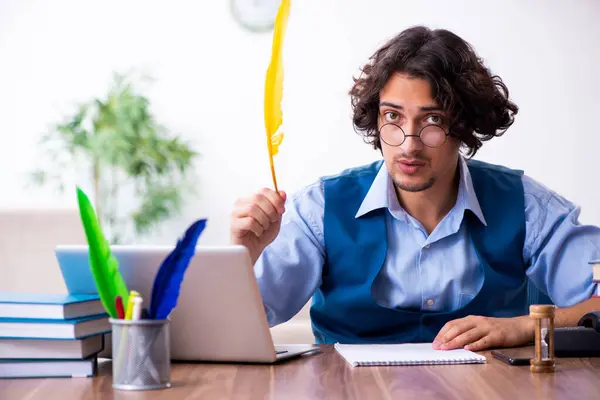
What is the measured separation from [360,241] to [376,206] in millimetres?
92

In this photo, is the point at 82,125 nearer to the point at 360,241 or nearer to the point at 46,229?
the point at 46,229

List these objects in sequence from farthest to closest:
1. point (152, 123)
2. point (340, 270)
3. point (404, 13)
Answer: point (404, 13) < point (152, 123) < point (340, 270)

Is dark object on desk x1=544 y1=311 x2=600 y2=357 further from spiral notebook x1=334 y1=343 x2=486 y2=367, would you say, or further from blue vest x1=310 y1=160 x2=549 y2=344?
blue vest x1=310 y1=160 x2=549 y2=344

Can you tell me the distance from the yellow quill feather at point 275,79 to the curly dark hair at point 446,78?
0.79m

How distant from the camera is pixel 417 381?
1.10 m

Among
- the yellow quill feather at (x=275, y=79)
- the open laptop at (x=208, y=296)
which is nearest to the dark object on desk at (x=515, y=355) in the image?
the open laptop at (x=208, y=296)

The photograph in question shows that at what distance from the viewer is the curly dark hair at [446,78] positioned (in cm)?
192

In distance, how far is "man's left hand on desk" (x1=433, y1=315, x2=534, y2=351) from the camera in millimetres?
1392

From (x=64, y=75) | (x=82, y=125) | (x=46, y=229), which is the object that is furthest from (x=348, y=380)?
(x=64, y=75)

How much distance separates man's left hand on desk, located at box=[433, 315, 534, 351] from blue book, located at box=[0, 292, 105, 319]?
0.61m

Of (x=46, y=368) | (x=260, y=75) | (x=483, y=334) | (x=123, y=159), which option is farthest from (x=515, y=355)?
(x=260, y=75)

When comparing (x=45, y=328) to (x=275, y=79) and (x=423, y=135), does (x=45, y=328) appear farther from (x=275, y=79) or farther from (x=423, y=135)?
(x=423, y=135)

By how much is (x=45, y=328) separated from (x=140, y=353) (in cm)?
20

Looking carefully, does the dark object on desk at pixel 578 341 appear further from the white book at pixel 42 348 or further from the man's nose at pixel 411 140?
the white book at pixel 42 348
